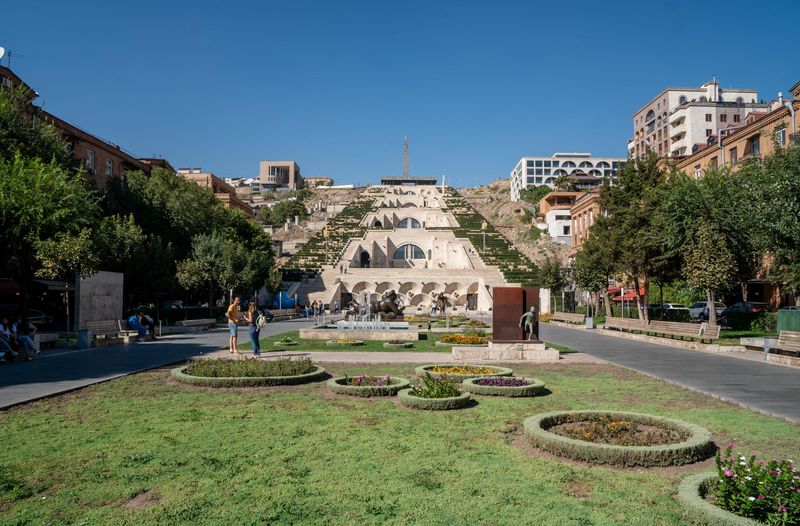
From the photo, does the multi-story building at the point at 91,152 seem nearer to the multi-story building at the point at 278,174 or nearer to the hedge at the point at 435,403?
the hedge at the point at 435,403

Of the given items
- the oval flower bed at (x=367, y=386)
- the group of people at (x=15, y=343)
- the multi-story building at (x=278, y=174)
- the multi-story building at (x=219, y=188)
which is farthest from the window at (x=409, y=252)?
the multi-story building at (x=278, y=174)

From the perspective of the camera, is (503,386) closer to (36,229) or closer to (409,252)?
(36,229)

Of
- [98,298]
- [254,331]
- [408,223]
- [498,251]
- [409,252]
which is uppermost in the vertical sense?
[408,223]

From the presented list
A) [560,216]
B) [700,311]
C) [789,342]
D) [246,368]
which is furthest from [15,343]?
[560,216]

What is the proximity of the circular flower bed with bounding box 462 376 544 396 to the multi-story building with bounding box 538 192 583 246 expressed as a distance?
64.8 metres

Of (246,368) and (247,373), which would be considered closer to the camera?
(247,373)

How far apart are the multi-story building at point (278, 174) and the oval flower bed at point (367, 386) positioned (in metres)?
174

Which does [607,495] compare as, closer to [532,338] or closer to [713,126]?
[532,338]

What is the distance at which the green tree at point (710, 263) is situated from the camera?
22.8 metres

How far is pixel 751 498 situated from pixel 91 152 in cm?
4782

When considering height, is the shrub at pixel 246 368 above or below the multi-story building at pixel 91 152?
below

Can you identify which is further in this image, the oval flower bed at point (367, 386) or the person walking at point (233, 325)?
the person walking at point (233, 325)

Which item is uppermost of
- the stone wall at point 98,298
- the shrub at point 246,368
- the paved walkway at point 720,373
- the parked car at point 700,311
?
the stone wall at point 98,298

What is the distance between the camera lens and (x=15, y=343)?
54.5 feet
